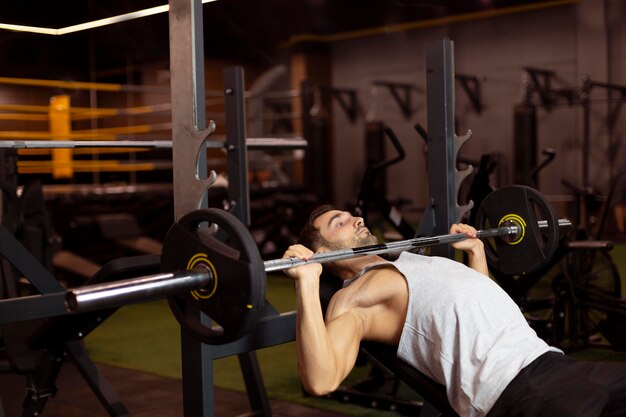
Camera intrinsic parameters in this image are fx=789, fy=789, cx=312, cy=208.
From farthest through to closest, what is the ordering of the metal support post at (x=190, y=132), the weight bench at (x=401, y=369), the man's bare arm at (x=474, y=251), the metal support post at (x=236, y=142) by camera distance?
the metal support post at (x=236, y=142)
the man's bare arm at (x=474, y=251)
the weight bench at (x=401, y=369)
the metal support post at (x=190, y=132)

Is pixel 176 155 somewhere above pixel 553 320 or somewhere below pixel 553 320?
above

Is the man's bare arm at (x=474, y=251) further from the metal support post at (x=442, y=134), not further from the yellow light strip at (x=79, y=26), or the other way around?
the yellow light strip at (x=79, y=26)

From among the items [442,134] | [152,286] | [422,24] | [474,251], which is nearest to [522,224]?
[474,251]

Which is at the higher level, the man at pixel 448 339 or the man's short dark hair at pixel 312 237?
the man's short dark hair at pixel 312 237

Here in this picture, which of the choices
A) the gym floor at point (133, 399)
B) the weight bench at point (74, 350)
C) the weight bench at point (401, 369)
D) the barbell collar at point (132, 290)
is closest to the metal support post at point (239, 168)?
the gym floor at point (133, 399)

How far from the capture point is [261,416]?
284 cm

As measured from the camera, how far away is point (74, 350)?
2.54 meters

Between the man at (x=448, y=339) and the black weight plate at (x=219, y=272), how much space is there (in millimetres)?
246

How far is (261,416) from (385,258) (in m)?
0.85

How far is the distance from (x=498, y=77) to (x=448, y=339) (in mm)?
8337

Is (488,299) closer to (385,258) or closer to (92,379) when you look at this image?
(385,258)

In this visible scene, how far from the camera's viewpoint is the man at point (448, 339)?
1720 mm

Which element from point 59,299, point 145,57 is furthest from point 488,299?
point 145,57

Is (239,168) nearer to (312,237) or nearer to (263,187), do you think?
(312,237)
